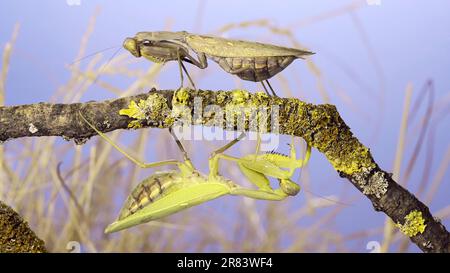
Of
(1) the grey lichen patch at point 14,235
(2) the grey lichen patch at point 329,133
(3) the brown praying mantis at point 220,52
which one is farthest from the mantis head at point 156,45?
(1) the grey lichen patch at point 14,235

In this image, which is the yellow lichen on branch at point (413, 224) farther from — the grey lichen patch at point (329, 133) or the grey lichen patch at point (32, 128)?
the grey lichen patch at point (32, 128)

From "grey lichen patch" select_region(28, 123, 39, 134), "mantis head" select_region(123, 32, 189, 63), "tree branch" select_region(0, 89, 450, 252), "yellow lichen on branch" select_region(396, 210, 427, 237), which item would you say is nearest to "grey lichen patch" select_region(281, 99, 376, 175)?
"tree branch" select_region(0, 89, 450, 252)

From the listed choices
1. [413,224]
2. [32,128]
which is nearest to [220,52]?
[32,128]

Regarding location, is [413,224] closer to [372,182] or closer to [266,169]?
[372,182]

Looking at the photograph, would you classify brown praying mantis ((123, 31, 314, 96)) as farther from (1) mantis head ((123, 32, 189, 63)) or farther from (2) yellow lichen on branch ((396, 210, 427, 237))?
(2) yellow lichen on branch ((396, 210, 427, 237))

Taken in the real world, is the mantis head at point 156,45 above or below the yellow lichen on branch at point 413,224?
above
